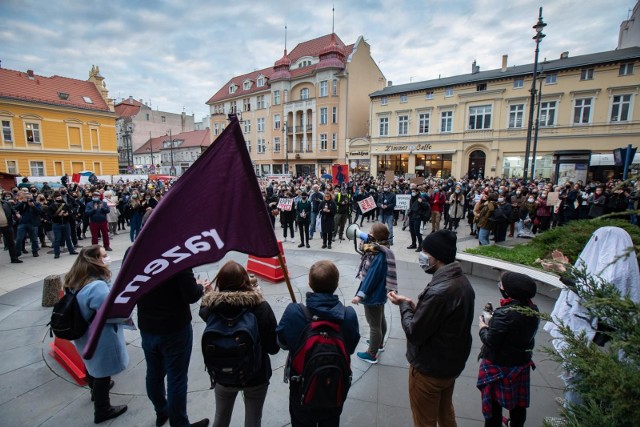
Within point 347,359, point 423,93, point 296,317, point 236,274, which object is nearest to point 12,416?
point 236,274

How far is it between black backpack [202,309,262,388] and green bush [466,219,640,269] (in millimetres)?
6294

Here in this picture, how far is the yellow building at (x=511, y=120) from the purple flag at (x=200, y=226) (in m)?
25.8

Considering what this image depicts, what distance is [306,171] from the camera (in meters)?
44.5

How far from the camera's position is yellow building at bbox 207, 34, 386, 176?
3891cm

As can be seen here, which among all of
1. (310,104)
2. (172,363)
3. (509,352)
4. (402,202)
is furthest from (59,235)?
(310,104)

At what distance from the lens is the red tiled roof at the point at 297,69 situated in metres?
41.4

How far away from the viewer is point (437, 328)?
2344 millimetres

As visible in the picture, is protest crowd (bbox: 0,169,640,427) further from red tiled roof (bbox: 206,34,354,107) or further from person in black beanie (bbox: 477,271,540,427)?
red tiled roof (bbox: 206,34,354,107)

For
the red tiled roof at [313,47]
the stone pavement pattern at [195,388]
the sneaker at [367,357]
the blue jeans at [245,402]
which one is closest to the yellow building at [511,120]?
the red tiled roof at [313,47]

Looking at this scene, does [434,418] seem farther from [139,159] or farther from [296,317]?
[139,159]

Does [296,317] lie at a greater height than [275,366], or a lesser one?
greater

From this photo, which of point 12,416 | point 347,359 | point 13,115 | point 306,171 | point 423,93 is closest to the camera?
point 347,359

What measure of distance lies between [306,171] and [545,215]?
115 feet

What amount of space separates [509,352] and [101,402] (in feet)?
13.1
